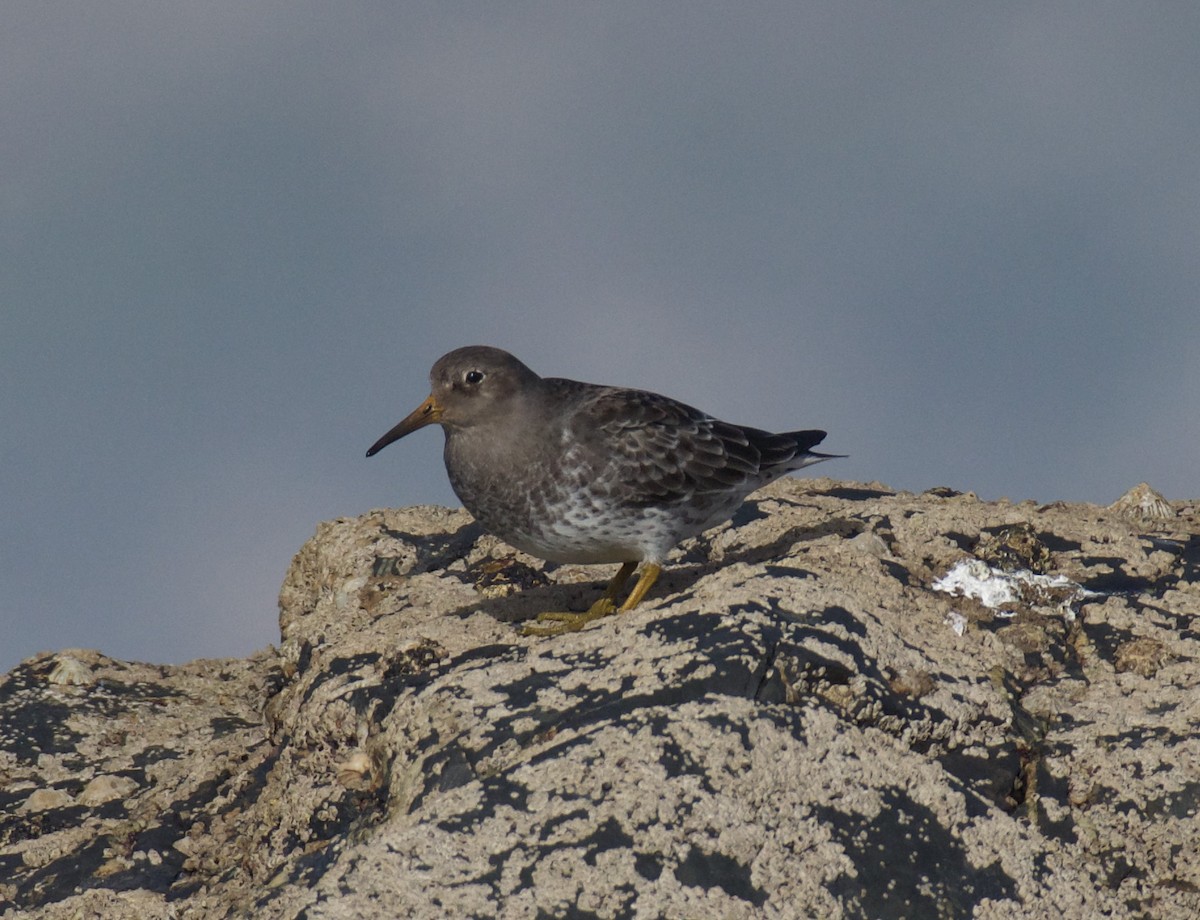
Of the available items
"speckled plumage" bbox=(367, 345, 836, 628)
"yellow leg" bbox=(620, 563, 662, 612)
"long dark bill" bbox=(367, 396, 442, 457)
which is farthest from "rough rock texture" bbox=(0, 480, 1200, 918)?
"long dark bill" bbox=(367, 396, 442, 457)

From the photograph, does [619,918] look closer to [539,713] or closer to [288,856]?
[539,713]

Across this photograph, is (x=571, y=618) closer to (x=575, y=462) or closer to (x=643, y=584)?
(x=643, y=584)

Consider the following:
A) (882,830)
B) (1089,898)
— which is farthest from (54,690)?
(1089,898)

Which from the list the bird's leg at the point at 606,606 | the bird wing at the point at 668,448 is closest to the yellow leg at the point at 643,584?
the bird's leg at the point at 606,606

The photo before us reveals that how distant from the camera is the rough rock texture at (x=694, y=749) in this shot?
5523mm

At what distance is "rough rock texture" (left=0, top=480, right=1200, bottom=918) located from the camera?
18.1ft

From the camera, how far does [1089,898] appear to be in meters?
5.91

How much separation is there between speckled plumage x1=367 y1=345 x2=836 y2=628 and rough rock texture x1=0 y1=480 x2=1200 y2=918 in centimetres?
52

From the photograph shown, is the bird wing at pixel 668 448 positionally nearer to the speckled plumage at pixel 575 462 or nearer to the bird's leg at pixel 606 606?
the speckled plumage at pixel 575 462

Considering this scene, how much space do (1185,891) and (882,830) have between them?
1.56m

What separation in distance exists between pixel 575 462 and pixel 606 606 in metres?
0.99

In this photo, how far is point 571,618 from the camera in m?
8.74

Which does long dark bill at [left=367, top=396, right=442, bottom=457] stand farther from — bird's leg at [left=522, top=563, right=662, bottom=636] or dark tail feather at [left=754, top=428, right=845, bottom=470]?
dark tail feather at [left=754, top=428, right=845, bottom=470]

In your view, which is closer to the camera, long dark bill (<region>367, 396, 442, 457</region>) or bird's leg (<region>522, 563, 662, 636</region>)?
bird's leg (<region>522, 563, 662, 636</region>)
